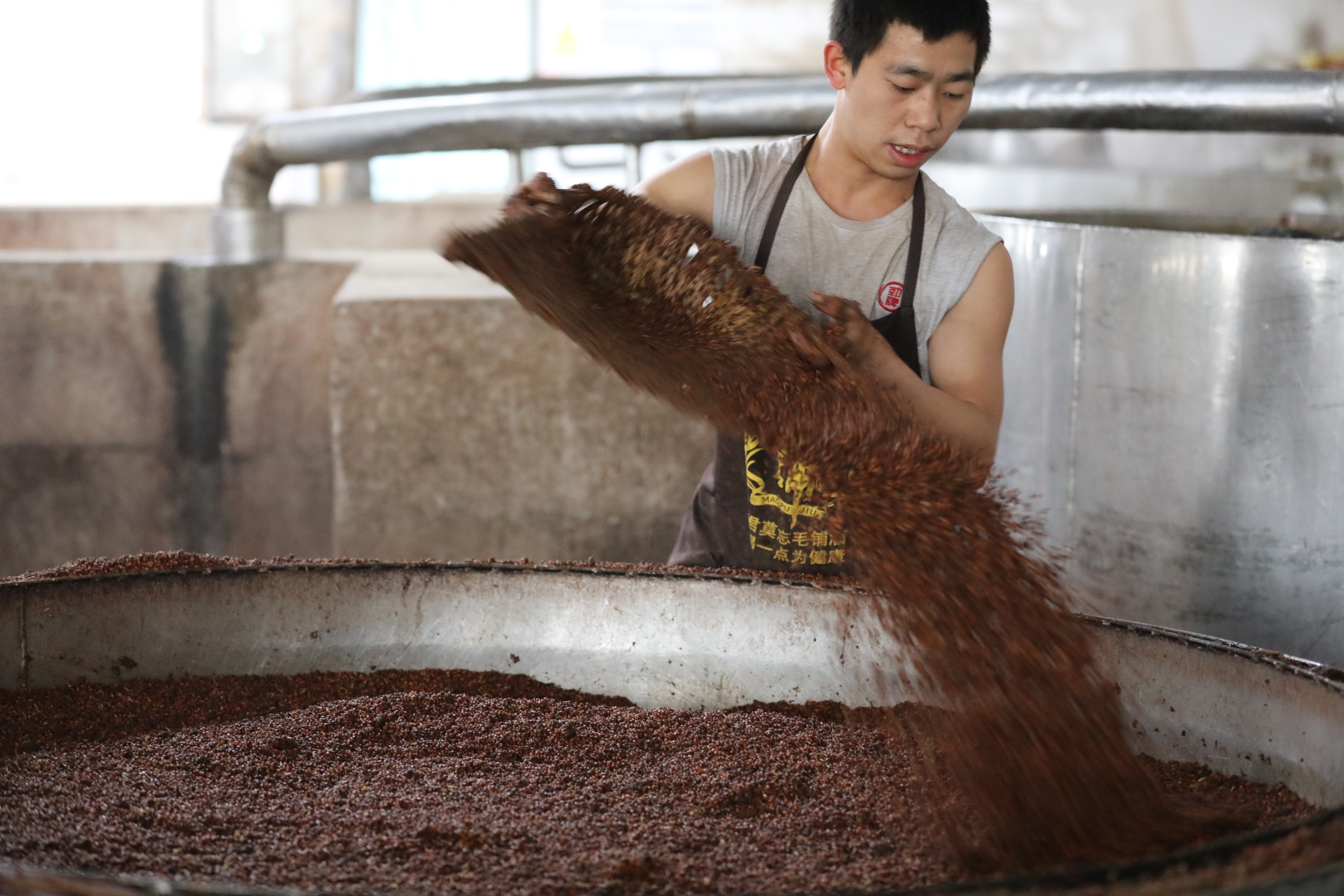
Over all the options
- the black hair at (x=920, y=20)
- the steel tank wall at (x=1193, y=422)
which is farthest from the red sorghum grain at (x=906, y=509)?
the steel tank wall at (x=1193, y=422)

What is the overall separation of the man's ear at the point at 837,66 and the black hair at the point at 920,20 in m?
0.03

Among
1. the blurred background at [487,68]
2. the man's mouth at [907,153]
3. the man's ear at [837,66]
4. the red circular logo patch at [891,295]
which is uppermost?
the blurred background at [487,68]

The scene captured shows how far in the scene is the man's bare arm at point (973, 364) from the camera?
165 centimetres

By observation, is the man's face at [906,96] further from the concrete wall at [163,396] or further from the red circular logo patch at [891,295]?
the concrete wall at [163,396]

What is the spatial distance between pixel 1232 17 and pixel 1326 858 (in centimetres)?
550

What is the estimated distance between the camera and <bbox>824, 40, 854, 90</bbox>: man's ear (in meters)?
1.76

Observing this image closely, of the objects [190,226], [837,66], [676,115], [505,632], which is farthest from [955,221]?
[190,226]

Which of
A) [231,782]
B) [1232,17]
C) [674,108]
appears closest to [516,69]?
[1232,17]

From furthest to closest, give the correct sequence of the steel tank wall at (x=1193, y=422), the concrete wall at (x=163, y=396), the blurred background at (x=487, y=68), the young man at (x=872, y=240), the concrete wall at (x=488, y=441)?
1. the blurred background at (x=487, y=68)
2. the concrete wall at (x=163, y=396)
3. the concrete wall at (x=488, y=441)
4. the steel tank wall at (x=1193, y=422)
5. the young man at (x=872, y=240)

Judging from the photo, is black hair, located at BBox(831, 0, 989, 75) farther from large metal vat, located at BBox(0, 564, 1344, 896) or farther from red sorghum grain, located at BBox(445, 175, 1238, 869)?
A: large metal vat, located at BBox(0, 564, 1344, 896)

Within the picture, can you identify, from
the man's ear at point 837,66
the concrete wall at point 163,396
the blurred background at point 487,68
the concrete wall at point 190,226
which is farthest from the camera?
the concrete wall at point 190,226

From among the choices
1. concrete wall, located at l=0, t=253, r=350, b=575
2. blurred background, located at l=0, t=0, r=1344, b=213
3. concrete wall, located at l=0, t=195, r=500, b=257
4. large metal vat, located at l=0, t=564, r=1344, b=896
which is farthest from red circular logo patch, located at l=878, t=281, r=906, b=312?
concrete wall, located at l=0, t=195, r=500, b=257

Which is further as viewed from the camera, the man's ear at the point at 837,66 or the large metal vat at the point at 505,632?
the man's ear at the point at 837,66

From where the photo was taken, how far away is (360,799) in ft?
4.15
